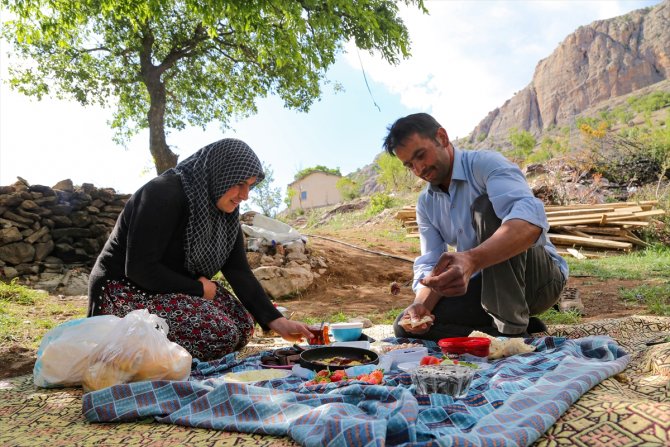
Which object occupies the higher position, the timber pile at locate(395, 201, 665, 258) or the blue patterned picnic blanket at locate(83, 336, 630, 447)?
the blue patterned picnic blanket at locate(83, 336, 630, 447)

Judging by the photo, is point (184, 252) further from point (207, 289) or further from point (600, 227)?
point (600, 227)

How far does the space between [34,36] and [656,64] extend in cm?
9377

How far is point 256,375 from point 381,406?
3.05 ft

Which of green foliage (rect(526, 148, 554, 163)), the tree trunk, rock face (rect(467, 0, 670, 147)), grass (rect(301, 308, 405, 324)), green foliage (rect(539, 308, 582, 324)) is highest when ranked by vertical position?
rock face (rect(467, 0, 670, 147))

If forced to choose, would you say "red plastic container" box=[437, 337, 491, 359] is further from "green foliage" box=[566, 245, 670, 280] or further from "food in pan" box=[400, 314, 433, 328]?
"green foliage" box=[566, 245, 670, 280]

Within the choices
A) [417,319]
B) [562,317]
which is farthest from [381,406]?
[562,317]

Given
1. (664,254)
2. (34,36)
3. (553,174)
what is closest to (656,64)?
(553,174)

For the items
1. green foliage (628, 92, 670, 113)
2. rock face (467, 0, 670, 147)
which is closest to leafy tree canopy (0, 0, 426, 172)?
green foliage (628, 92, 670, 113)

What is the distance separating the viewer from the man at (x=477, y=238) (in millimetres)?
2490

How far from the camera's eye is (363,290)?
7594 mm

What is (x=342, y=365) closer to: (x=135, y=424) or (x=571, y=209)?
(x=135, y=424)

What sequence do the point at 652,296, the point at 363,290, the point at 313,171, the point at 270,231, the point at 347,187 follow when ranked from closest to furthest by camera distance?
the point at 652,296
the point at 363,290
the point at 270,231
the point at 347,187
the point at 313,171

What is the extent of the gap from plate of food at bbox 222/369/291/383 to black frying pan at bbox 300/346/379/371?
117 millimetres

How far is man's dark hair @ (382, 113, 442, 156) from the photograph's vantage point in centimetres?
288
